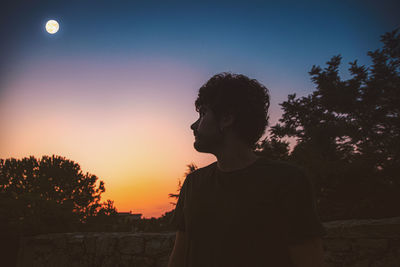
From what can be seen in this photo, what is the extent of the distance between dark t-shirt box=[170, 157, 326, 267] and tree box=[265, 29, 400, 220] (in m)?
8.53

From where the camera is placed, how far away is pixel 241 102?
1.48 meters

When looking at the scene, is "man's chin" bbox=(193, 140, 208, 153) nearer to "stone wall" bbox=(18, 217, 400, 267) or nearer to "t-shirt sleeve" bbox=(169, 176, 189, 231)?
"t-shirt sleeve" bbox=(169, 176, 189, 231)

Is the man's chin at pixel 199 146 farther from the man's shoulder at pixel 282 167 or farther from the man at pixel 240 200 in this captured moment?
the man's shoulder at pixel 282 167

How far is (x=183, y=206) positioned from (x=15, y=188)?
44.0ft

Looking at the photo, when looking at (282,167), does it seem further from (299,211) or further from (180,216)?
(180,216)

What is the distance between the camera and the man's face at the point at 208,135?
1.39 meters

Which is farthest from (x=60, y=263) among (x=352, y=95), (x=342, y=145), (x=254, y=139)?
(x=352, y=95)

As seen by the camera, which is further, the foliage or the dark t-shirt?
the foliage

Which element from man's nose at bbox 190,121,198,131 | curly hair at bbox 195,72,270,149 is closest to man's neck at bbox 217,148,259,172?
curly hair at bbox 195,72,270,149

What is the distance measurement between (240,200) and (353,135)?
15.9m

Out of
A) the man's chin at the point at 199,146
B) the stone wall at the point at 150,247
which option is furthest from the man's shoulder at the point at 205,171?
the stone wall at the point at 150,247

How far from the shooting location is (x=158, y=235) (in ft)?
13.1

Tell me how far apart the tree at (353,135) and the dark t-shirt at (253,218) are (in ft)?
28.0

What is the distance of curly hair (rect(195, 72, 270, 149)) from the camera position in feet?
4.73
